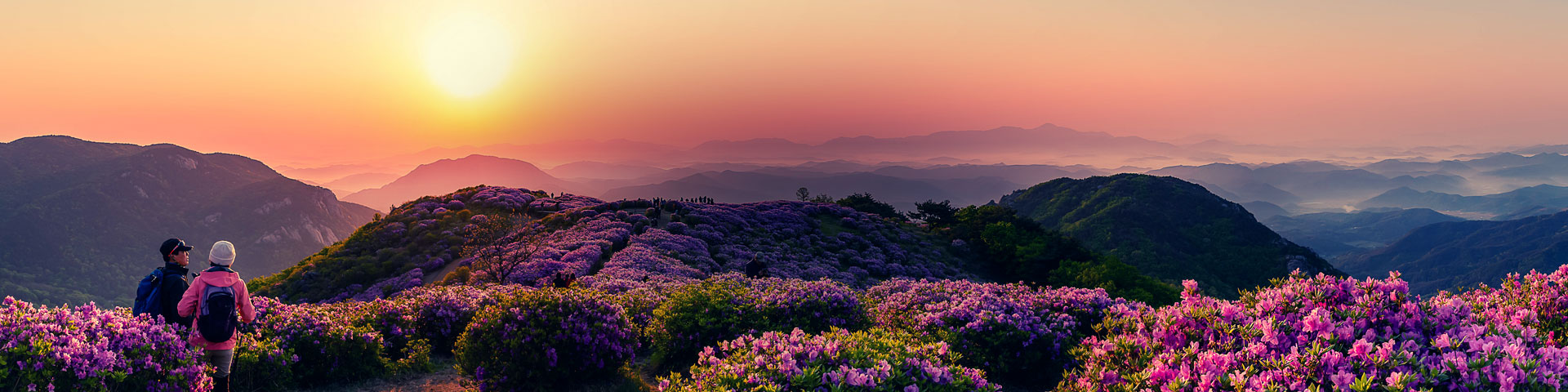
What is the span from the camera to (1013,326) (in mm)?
11305

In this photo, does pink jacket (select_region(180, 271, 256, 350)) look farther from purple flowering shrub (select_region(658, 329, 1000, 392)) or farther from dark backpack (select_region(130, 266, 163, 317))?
purple flowering shrub (select_region(658, 329, 1000, 392))

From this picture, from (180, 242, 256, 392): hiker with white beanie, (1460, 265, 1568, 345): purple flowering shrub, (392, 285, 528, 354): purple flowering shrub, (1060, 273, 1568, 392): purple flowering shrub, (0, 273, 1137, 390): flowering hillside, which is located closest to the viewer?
(1060, 273, 1568, 392): purple flowering shrub

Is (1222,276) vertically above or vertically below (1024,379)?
below

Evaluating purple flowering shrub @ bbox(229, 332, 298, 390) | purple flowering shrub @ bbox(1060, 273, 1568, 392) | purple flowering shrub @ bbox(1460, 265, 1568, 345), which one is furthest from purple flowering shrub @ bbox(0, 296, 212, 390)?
purple flowering shrub @ bbox(1460, 265, 1568, 345)

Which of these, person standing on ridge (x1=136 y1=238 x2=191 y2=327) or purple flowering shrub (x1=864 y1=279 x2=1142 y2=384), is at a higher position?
person standing on ridge (x1=136 y1=238 x2=191 y2=327)

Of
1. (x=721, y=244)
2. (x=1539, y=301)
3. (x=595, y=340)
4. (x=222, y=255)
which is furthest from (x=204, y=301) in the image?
(x=721, y=244)

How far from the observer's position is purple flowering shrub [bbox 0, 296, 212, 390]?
658 centimetres

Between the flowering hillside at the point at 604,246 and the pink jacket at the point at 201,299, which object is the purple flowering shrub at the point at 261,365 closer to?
the pink jacket at the point at 201,299

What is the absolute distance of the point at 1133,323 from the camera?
22.7ft

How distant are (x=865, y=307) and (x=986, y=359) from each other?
280 centimetres

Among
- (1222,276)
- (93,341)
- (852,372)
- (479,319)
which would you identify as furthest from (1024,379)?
(1222,276)

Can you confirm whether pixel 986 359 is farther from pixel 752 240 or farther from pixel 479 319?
pixel 752 240

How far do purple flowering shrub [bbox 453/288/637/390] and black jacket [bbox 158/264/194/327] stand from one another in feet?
11.3

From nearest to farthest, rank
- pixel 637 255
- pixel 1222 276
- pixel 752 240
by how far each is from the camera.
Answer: pixel 637 255
pixel 752 240
pixel 1222 276
